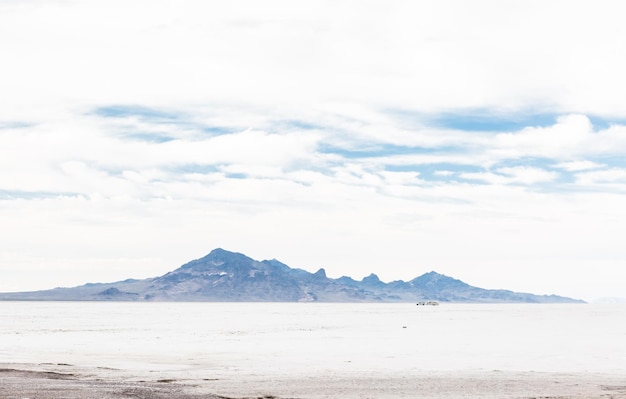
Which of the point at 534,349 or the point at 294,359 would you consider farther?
the point at 534,349

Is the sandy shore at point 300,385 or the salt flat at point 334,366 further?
the salt flat at point 334,366

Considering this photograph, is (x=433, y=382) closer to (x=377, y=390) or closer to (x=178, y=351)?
(x=377, y=390)

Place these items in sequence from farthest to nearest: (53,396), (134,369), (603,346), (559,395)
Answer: (603,346) → (134,369) → (559,395) → (53,396)

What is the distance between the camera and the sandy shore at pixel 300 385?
112 feet

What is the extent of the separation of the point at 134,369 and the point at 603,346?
57.5 meters

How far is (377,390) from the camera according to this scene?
39.2 meters

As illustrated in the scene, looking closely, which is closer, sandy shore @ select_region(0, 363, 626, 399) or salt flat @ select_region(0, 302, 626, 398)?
sandy shore @ select_region(0, 363, 626, 399)

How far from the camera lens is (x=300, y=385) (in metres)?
40.8

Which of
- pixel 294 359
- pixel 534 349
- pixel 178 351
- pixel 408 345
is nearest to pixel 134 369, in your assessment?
pixel 294 359

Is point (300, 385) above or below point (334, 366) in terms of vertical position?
above

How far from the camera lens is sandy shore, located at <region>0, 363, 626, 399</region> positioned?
34125 mm

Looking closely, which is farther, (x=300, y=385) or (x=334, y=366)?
(x=334, y=366)

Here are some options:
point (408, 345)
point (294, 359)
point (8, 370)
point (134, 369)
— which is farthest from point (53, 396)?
point (408, 345)

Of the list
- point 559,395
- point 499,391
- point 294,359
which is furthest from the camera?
point 294,359
